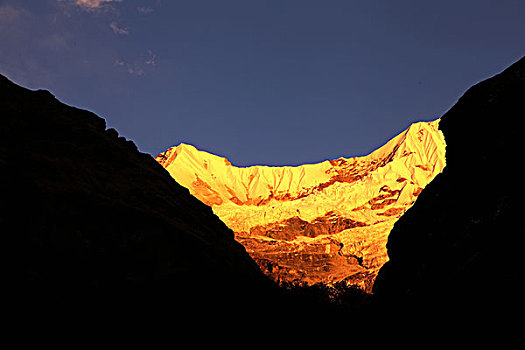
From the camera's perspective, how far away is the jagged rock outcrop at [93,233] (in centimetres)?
2525

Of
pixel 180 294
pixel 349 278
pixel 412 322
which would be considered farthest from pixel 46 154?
pixel 349 278

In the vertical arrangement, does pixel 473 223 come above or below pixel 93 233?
below

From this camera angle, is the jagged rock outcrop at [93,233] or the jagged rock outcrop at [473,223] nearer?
the jagged rock outcrop at [473,223]

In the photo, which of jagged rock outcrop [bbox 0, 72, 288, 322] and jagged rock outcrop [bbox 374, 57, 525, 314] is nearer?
jagged rock outcrop [bbox 374, 57, 525, 314]

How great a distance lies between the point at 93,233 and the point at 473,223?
1993 cm

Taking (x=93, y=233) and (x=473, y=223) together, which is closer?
(x=473, y=223)

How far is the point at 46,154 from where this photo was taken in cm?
3102

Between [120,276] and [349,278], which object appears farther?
[349,278]

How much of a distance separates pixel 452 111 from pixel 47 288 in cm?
2659

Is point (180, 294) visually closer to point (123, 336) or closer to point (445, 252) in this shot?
point (123, 336)

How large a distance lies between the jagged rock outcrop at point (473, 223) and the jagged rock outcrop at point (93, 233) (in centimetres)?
1195

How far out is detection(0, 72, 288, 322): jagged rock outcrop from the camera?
82.8ft

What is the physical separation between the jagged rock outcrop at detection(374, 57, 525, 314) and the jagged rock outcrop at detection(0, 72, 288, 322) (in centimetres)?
1195

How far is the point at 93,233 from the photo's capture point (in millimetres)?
27453
